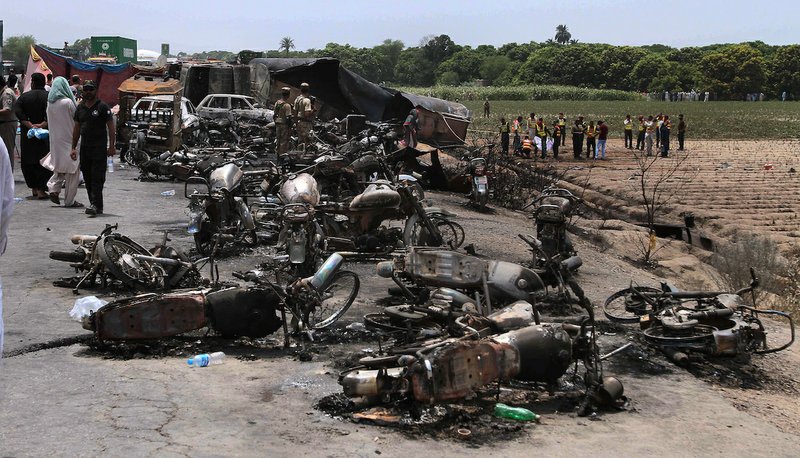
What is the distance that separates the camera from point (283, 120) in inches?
719

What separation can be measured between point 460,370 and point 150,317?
2.53 m

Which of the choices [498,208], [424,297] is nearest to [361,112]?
[498,208]

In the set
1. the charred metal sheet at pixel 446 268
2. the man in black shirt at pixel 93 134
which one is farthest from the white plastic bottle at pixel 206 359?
the man in black shirt at pixel 93 134

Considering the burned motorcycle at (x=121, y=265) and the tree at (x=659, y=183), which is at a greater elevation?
the burned motorcycle at (x=121, y=265)

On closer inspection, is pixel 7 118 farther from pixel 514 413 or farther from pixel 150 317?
pixel 514 413

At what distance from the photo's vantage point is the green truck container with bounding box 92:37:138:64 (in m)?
54.2

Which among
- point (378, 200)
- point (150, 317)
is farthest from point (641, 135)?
point (150, 317)

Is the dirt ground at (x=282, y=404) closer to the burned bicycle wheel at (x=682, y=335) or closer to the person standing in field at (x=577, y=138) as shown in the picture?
the burned bicycle wheel at (x=682, y=335)

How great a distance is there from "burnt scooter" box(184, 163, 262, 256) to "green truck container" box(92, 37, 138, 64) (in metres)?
45.4

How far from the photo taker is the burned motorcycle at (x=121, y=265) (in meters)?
8.50

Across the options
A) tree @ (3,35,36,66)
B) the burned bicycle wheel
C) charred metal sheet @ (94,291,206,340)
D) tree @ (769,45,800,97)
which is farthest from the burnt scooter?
tree @ (769,45,800,97)

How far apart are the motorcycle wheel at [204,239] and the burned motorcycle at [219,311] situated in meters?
3.28

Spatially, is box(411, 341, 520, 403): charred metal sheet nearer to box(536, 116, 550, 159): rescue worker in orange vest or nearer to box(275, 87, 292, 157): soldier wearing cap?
box(275, 87, 292, 157): soldier wearing cap

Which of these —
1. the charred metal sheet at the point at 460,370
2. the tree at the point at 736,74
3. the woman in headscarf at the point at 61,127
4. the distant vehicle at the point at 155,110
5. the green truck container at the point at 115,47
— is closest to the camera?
the charred metal sheet at the point at 460,370
